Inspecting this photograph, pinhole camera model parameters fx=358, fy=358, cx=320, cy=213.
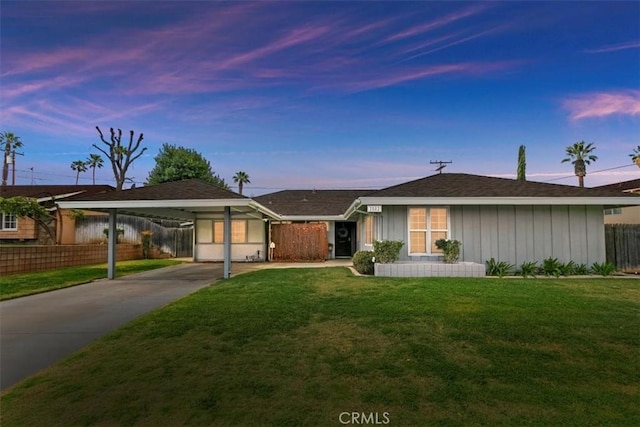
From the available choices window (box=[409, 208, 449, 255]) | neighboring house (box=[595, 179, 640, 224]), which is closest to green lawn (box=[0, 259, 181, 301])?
window (box=[409, 208, 449, 255])

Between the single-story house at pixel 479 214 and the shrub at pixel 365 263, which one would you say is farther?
the shrub at pixel 365 263

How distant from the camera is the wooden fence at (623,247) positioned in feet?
39.9

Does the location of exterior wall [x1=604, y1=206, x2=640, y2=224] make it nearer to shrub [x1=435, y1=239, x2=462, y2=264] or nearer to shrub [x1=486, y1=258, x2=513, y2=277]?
shrub [x1=486, y1=258, x2=513, y2=277]

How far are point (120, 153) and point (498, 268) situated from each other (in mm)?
31730

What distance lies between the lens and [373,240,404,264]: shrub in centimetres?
1077

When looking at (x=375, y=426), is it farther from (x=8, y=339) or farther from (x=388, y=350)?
(x=8, y=339)

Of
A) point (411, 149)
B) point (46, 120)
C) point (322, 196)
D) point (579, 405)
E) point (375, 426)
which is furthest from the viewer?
point (322, 196)

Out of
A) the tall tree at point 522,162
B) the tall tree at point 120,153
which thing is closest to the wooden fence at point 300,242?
the tall tree at point 522,162

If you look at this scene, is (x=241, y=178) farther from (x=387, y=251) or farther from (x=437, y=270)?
(x=437, y=270)

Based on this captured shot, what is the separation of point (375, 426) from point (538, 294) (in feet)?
21.3

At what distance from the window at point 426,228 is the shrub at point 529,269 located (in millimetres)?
2450

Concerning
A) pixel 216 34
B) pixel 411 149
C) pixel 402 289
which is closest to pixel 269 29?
pixel 216 34

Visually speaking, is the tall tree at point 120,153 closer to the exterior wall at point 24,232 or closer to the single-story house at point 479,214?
the exterior wall at point 24,232

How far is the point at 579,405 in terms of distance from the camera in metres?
2.89
